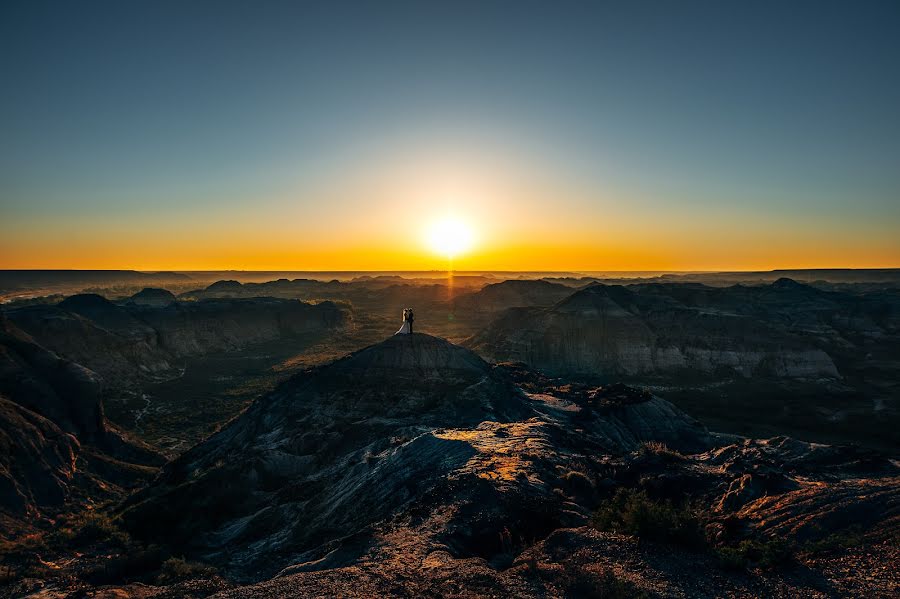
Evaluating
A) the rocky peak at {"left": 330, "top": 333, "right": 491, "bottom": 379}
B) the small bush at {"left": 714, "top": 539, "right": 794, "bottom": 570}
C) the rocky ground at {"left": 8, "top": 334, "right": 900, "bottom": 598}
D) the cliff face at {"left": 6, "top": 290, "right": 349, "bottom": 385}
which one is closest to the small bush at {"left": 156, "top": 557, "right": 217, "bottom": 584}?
the rocky ground at {"left": 8, "top": 334, "right": 900, "bottom": 598}

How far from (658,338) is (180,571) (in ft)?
237

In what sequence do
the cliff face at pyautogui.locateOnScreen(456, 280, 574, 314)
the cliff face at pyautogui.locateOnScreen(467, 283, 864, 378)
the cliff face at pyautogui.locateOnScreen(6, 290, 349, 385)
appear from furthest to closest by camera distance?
the cliff face at pyautogui.locateOnScreen(456, 280, 574, 314) < the cliff face at pyautogui.locateOnScreen(467, 283, 864, 378) < the cliff face at pyautogui.locateOnScreen(6, 290, 349, 385)

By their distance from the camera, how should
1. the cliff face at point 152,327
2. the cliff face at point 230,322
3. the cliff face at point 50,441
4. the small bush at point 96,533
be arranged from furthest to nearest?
the cliff face at point 230,322
the cliff face at point 152,327
the cliff face at point 50,441
the small bush at point 96,533

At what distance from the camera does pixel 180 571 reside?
1736 centimetres

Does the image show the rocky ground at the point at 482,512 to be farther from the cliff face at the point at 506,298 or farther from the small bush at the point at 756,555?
the cliff face at the point at 506,298

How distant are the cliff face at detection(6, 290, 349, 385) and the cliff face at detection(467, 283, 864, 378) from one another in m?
51.3

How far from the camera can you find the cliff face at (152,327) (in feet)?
214

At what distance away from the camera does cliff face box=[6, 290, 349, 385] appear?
6519 cm

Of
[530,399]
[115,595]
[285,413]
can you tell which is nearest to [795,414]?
[530,399]

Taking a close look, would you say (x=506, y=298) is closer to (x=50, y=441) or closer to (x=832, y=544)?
(x=50, y=441)

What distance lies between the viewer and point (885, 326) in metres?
88.1

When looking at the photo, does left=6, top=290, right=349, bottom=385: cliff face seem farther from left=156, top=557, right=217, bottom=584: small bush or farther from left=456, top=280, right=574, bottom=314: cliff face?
left=156, top=557, right=217, bottom=584: small bush

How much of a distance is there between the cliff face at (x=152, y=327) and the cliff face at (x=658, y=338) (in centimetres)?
5131

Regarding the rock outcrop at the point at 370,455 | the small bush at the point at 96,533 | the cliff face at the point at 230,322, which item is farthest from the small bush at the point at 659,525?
the cliff face at the point at 230,322
